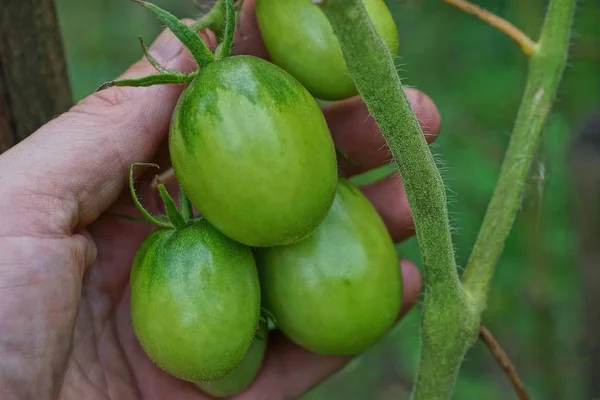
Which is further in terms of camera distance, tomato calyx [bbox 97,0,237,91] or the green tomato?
the green tomato

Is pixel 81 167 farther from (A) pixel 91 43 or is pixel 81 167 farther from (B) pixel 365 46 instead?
(A) pixel 91 43

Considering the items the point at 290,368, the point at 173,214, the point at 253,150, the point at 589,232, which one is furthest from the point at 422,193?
the point at 589,232

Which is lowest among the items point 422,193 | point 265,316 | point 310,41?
point 265,316

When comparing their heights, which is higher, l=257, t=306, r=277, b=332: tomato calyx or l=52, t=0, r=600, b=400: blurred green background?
l=257, t=306, r=277, b=332: tomato calyx

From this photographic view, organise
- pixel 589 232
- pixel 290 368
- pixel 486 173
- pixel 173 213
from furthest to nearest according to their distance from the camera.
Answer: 1. pixel 486 173
2. pixel 589 232
3. pixel 290 368
4. pixel 173 213

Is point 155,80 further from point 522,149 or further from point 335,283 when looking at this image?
point 522,149

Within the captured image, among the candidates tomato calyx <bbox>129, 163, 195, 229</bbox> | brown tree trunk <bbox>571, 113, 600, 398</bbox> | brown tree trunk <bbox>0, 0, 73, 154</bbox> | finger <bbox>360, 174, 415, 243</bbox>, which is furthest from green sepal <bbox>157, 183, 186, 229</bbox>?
brown tree trunk <bbox>571, 113, 600, 398</bbox>

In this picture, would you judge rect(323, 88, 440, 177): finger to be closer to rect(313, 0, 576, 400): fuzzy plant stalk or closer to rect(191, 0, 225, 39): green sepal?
Answer: rect(313, 0, 576, 400): fuzzy plant stalk

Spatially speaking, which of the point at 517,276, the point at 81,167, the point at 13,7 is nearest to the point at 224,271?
the point at 81,167
